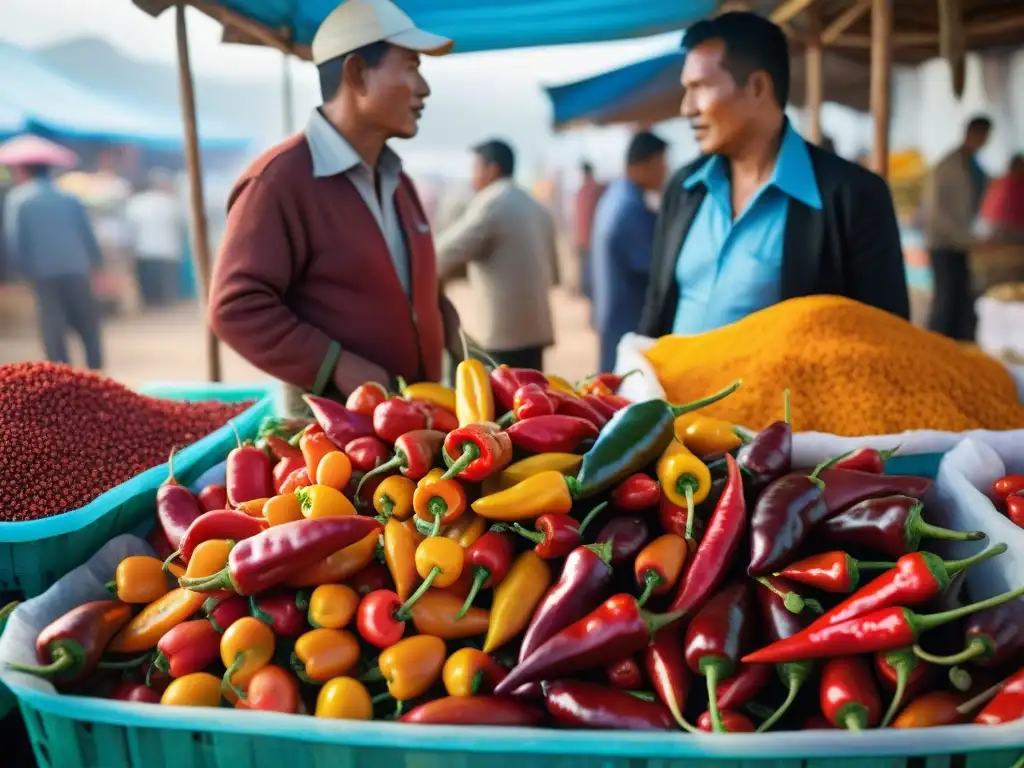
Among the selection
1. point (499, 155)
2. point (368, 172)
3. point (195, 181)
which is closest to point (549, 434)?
point (368, 172)

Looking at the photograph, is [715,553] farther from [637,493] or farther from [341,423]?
[341,423]

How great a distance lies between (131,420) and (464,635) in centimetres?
101

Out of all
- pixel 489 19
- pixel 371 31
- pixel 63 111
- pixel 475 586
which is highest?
pixel 63 111

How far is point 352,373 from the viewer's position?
6.82 feet

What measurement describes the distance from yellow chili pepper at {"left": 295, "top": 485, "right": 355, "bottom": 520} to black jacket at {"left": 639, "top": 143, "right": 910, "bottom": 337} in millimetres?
1543

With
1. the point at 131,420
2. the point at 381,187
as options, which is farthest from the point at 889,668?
the point at 381,187

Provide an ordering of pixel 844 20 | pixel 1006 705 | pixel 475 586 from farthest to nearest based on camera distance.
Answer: pixel 844 20
pixel 475 586
pixel 1006 705

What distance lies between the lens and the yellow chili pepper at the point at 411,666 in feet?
3.81

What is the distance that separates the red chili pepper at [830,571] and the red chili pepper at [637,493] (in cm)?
23

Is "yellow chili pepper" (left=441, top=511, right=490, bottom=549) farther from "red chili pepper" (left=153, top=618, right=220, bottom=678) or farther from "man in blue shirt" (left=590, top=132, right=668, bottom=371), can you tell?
"man in blue shirt" (left=590, top=132, right=668, bottom=371)

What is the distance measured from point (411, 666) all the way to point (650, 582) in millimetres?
371

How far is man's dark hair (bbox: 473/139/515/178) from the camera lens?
450 cm

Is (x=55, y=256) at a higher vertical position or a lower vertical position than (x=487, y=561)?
higher

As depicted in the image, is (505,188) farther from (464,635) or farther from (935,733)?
(935,733)
